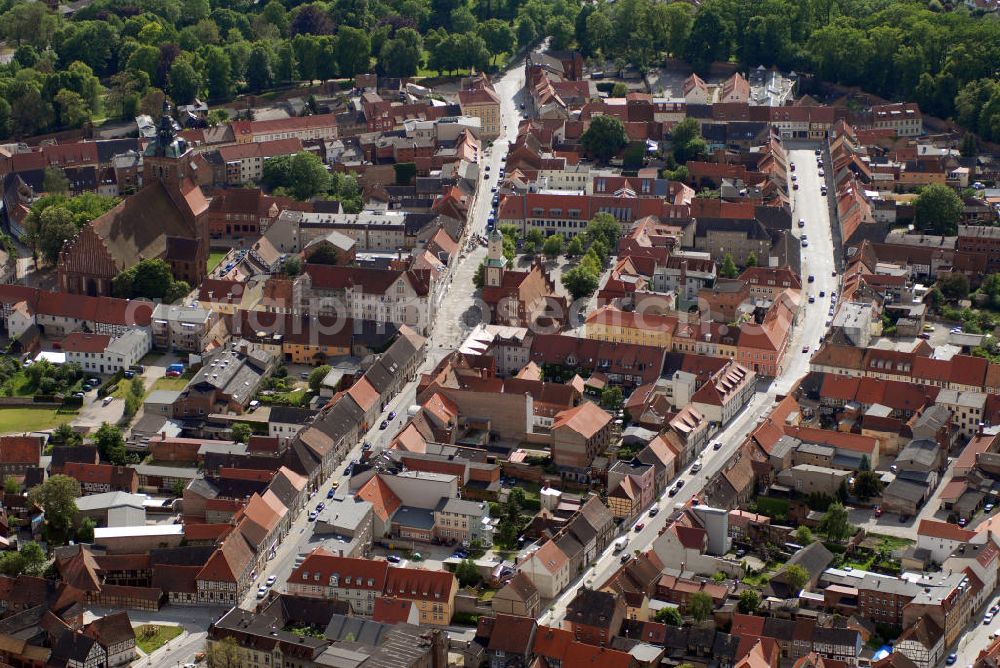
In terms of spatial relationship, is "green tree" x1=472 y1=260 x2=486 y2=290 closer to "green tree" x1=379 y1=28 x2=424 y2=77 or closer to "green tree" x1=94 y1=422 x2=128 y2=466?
"green tree" x1=94 y1=422 x2=128 y2=466

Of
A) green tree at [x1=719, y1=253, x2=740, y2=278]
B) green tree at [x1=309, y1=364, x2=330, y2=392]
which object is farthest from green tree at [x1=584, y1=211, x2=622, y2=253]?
green tree at [x1=309, y1=364, x2=330, y2=392]

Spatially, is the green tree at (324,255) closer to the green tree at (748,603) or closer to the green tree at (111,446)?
the green tree at (111,446)

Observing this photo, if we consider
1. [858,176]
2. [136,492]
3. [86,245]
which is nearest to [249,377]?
[136,492]

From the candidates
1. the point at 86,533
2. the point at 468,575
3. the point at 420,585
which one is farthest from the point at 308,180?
the point at 420,585

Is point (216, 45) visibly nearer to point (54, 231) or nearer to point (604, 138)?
point (604, 138)

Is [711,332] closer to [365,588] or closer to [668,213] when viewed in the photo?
[668,213]
